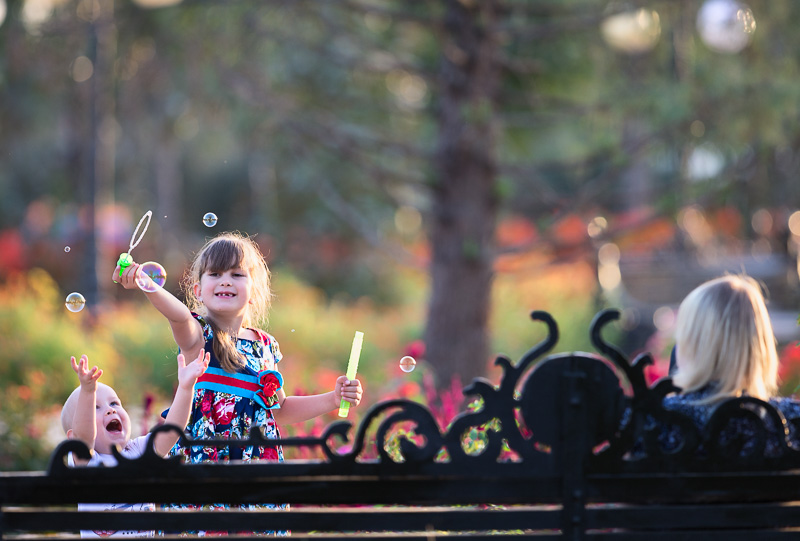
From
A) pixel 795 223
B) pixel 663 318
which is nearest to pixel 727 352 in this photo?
pixel 663 318

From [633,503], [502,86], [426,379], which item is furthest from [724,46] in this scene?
[633,503]

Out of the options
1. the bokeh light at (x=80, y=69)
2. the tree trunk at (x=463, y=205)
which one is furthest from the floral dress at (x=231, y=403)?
the bokeh light at (x=80, y=69)

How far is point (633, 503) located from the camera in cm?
218

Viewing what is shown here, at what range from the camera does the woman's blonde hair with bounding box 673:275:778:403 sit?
2607 millimetres

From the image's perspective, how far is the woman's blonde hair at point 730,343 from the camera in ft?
8.55

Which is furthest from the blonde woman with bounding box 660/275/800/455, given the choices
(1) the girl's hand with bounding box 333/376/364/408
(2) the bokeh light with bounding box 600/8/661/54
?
(2) the bokeh light with bounding box 600/8/661/54

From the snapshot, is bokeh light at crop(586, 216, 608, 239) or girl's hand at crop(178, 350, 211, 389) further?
bokeh light at crop(586, 216, 608, 239)

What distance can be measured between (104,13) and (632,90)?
6.96 meters

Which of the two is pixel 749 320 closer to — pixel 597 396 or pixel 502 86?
pixel 597 396

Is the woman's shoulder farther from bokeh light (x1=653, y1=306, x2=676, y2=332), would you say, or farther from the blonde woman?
bokeh light (x1=653, y1=306, x2=676, y2=332)

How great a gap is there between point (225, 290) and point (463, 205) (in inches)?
183

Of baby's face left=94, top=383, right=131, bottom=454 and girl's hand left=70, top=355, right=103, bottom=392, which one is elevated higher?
girl's hand left=70, top=355, right=103, bottom=392

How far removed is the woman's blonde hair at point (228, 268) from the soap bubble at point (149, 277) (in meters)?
0.15

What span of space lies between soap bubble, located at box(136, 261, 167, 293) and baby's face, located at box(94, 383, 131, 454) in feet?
1.33
